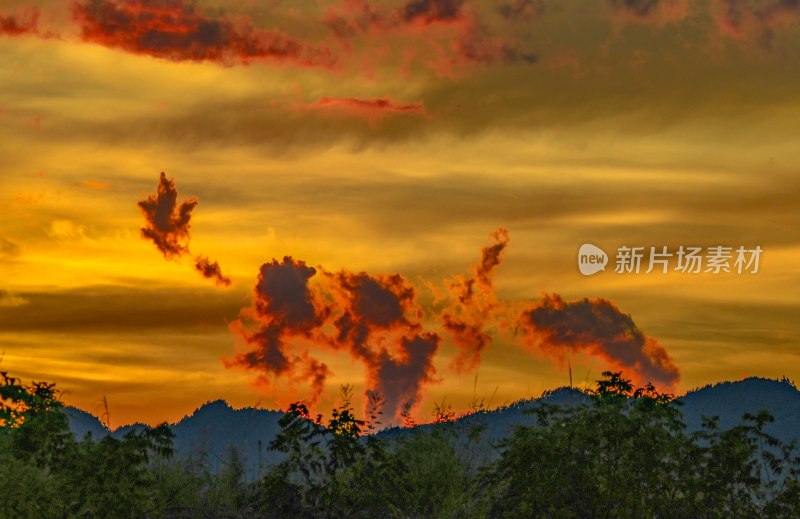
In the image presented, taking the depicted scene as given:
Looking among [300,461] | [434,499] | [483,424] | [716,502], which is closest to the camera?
[716,502]

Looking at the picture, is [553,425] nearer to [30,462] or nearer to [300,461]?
[300,461]

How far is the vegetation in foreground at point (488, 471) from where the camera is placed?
16359mm

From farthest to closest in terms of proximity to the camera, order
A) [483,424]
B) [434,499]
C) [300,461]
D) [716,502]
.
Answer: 1. [483,424]
2. [434,499]
3. [300,461]
4. [716,502]

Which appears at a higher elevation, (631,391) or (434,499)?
(631,391)

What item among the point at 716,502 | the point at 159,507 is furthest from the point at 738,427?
the point at 159,507

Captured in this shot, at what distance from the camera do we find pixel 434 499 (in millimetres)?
19406

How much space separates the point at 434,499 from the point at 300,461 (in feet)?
9.21

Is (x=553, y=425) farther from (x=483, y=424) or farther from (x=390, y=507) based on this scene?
(x=483, y=424)

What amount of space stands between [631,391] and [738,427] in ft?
5.47

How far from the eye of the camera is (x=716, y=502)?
1638cm

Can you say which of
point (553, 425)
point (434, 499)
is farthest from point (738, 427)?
point (434, 499)

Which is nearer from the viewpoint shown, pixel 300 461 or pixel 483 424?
pixel 300 461

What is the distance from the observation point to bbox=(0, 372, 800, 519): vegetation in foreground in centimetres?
1636

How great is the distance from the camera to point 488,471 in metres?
17.5
